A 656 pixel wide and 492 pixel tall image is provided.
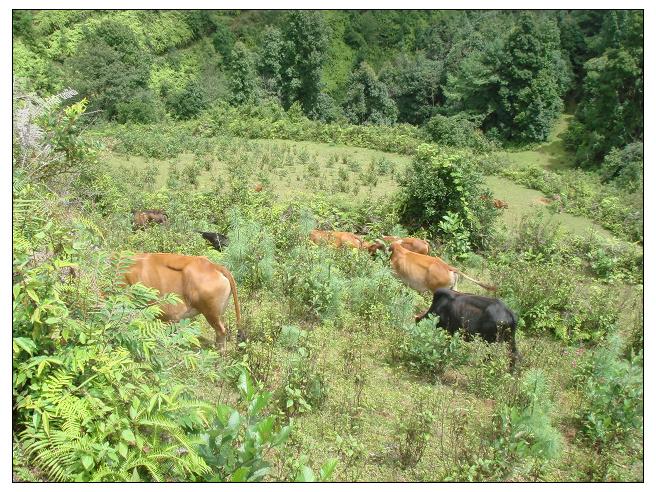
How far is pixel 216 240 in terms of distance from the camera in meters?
9.45

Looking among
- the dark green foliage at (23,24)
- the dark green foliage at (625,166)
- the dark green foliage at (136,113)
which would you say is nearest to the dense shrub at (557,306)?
the dark green foliage at (625,166)

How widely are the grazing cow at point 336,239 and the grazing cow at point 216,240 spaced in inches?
62.2

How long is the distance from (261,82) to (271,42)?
148 inches

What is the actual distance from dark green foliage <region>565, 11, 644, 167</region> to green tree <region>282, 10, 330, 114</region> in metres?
15.5

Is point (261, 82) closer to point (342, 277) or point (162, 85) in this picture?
point (162, 85)

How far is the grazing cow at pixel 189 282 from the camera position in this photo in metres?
6.23

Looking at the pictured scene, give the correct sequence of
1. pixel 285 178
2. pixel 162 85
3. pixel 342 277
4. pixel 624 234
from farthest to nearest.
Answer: pixel 162 85 → pixel 285 178 → pixel 624 234 → pixel 342 277

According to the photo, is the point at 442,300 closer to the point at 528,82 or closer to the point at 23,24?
the point at 528,82

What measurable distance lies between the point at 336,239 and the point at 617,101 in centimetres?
2032

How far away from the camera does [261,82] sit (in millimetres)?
35844

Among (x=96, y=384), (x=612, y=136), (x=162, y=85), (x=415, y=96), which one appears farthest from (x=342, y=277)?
(x=162, y=85)

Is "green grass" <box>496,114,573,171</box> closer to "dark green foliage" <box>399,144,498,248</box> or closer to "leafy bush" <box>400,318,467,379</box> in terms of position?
"dark green foliage" <box>399,144,498,248</box>

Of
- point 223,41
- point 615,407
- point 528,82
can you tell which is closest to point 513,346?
point 615,407

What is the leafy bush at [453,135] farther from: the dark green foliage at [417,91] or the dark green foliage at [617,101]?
the dark green foliage at [417,91]
